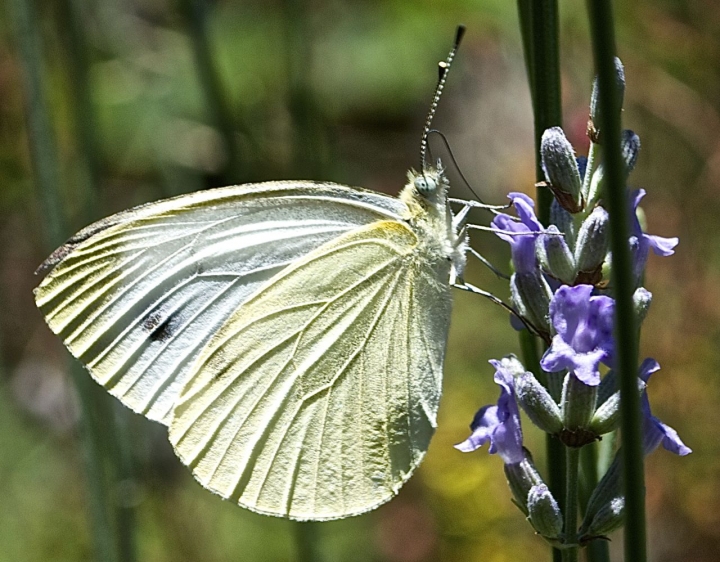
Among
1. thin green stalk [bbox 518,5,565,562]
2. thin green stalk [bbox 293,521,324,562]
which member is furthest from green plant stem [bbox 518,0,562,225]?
thin green stalk [bbox 293,521,324,562]

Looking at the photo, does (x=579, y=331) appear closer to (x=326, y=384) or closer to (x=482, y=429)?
(x=482, y=429)

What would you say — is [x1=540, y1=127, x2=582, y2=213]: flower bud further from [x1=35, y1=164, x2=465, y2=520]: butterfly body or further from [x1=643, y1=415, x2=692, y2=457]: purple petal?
[x1=35, y1=164, x2=465, y2=520]: butterfly body

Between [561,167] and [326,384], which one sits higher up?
[561,167]

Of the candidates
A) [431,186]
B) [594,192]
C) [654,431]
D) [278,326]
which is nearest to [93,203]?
[278,326]

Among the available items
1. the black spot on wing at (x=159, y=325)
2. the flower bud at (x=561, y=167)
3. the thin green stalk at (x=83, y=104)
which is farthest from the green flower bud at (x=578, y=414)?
the thin green stalk at (x=83, y=104)

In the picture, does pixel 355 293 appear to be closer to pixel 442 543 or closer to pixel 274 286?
pixel 274 286

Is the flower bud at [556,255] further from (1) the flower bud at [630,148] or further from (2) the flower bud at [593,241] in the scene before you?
(1) the flower bud at [630,148]

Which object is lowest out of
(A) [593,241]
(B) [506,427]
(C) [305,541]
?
(C) [305,541]
